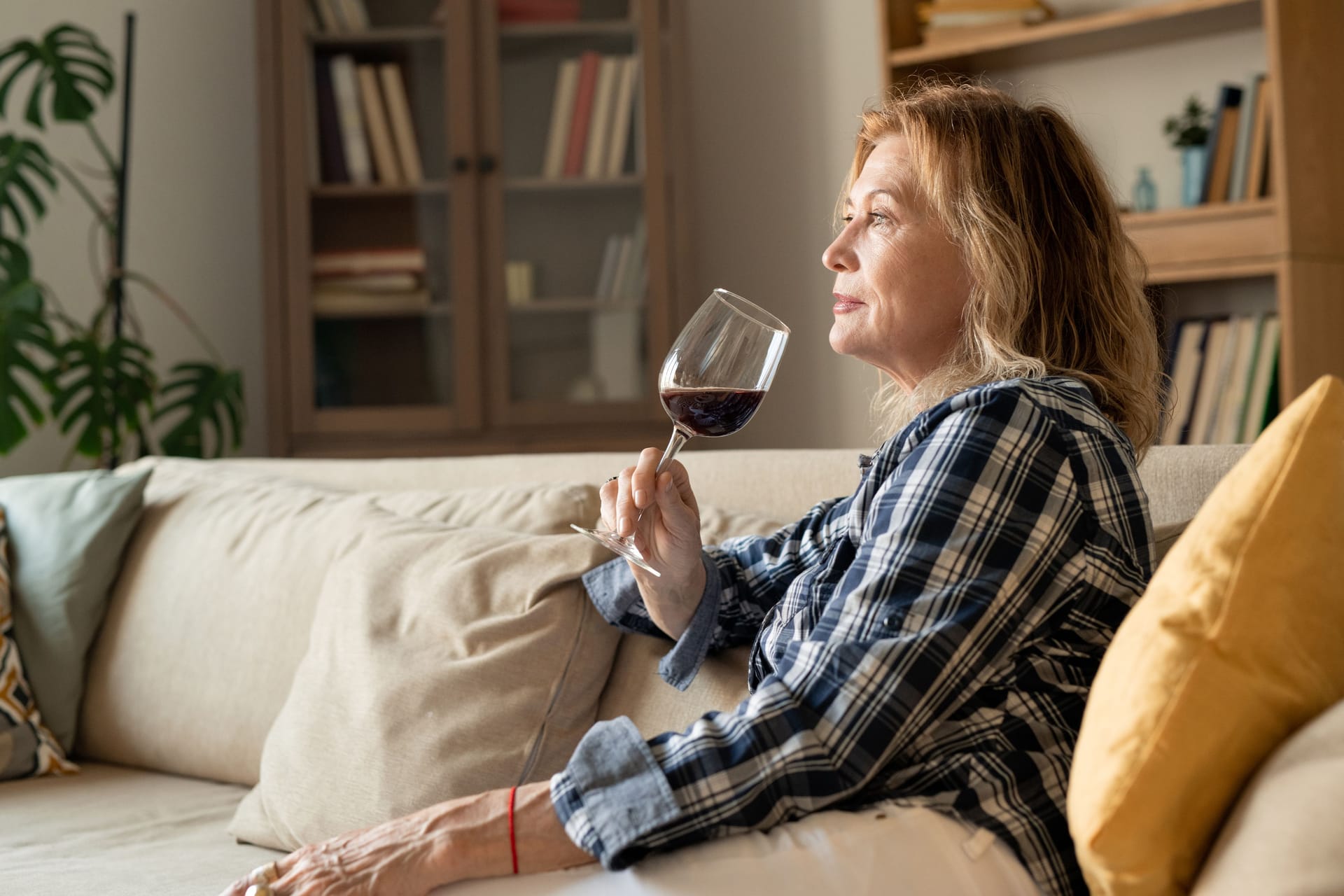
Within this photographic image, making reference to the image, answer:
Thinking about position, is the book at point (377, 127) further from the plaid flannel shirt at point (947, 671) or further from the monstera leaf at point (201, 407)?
the plaid flannel shirt at point (947, 671)

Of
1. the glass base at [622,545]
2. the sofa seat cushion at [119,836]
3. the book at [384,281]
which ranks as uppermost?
the book at [384,281]

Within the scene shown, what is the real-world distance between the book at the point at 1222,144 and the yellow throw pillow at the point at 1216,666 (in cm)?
200

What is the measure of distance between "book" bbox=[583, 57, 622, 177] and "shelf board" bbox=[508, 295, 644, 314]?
0.30 metres

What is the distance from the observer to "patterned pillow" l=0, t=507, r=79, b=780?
5.79ft

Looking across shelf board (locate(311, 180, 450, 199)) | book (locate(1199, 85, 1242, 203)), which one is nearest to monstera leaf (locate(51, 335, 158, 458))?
shelf board (locate(311, 180, 450, 199))

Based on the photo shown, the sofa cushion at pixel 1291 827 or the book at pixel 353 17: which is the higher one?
the book at pixel 353 17

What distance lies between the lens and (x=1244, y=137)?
2.61m

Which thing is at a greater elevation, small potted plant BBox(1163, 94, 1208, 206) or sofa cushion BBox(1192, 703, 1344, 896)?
small potted plant BBox(1163, 94, 1208, 206)

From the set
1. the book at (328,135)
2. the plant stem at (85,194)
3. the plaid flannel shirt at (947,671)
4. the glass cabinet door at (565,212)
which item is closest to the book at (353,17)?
the book at (328,135)

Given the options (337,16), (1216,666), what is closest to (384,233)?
(337,16)

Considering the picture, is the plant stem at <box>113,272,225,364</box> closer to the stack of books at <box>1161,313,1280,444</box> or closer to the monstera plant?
the monstera plant

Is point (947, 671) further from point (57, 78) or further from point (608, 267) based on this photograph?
point (57, 78)

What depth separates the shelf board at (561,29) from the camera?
3.17m

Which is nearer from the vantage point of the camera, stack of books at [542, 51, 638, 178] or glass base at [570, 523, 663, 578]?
glass base at [570, 523, 663, 578]
